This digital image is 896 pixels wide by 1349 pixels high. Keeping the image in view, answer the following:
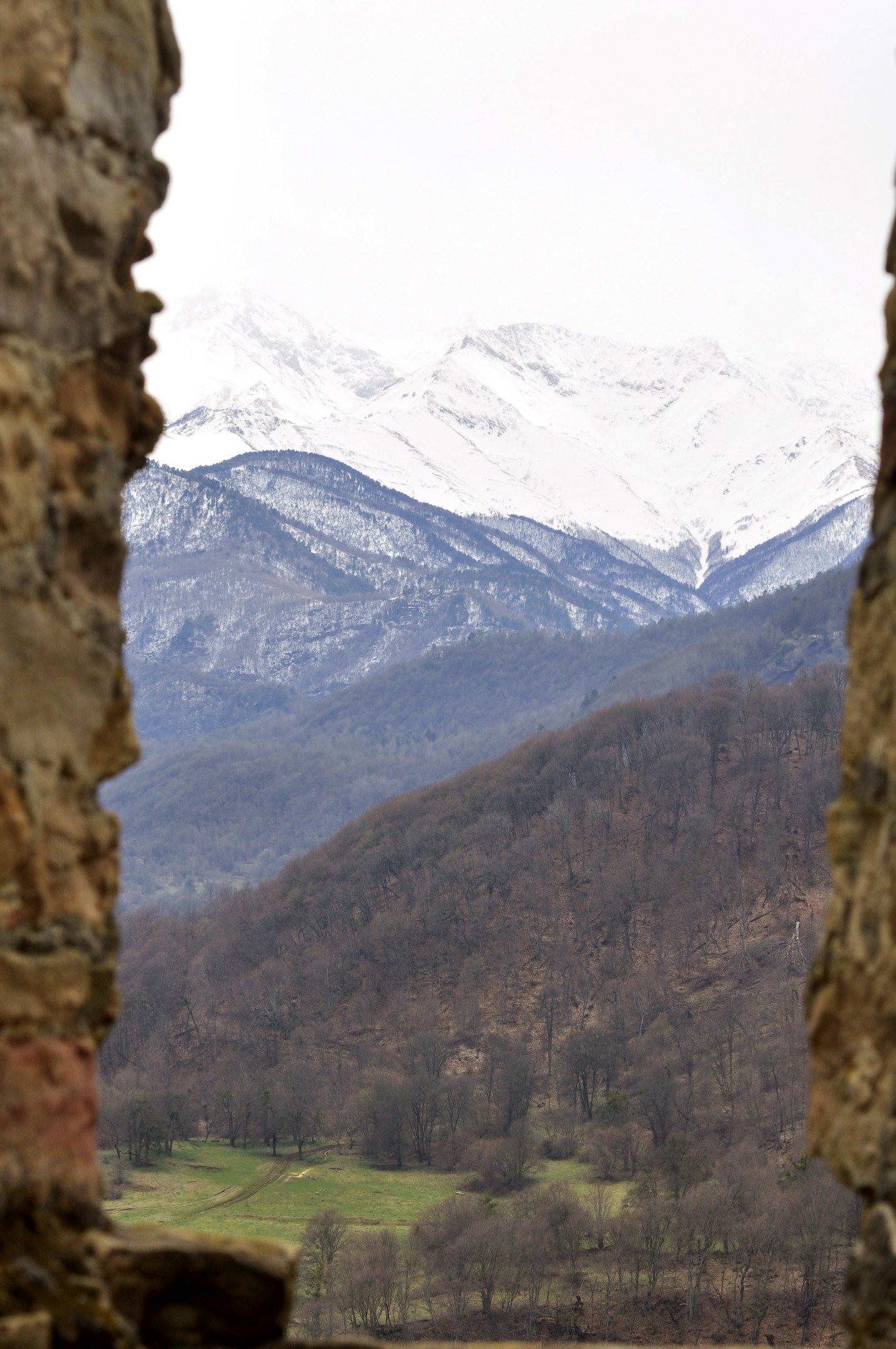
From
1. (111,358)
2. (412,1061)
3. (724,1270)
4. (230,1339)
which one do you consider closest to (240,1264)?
(230,1339)

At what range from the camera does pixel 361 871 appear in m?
147

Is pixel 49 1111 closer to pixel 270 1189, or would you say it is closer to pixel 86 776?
pixel 86 776

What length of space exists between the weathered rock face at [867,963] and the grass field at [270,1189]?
6421 cm

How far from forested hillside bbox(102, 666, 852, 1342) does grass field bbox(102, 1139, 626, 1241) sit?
69.3 inches

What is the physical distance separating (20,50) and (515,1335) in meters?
61.0

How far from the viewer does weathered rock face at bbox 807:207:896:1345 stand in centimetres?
829

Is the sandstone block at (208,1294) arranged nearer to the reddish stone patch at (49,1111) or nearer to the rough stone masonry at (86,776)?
the rough stone masonry at (86,776)

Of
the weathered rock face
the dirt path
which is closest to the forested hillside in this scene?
the dirt path

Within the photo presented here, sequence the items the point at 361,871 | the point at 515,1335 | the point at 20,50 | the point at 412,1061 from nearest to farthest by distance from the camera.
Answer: the point at 20,50 → the point at 515,1335 → the point at 412,1061 → the point at 361,871

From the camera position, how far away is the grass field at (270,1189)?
75.6 meters

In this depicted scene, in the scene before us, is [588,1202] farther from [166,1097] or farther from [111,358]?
[111,358]

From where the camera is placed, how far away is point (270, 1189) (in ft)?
276

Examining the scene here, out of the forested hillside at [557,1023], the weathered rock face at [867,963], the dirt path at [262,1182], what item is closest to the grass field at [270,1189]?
the dirt path at [262,1182]

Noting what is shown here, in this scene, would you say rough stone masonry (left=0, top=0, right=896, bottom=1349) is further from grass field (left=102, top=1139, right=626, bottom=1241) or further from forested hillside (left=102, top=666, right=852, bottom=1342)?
grass field (left=102, top=1139, right=626, bottom=1241)
